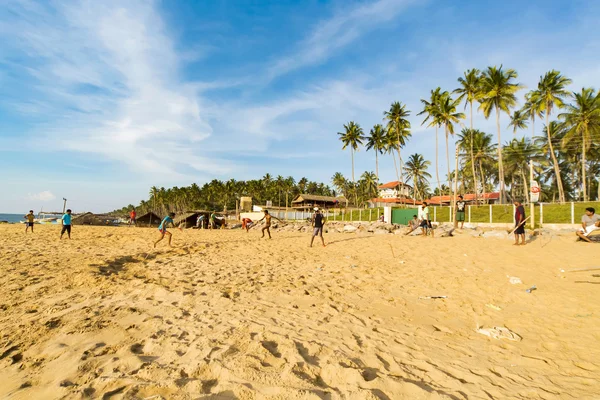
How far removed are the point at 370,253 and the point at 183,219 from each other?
2694 centimetres

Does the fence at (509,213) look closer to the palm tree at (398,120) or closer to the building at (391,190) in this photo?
the palm tree at (398,120)

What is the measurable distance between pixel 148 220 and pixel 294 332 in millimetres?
35764

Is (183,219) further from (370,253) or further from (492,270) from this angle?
(492,270)

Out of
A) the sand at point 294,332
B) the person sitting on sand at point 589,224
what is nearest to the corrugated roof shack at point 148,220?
the sand at point 294,332

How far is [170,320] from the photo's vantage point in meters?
3.83

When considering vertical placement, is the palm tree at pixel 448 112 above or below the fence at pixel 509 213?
above

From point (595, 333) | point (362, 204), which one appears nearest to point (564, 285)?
point (595, 333)

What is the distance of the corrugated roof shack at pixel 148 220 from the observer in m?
33.5

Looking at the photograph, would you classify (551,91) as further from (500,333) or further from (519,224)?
(500,333)

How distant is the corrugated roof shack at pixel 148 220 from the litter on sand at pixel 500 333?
118 ft

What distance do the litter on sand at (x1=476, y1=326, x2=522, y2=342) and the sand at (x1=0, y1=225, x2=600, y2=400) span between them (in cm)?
10

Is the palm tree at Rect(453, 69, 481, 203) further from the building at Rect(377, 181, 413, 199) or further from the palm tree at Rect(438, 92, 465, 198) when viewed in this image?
the building at Rect(377, 181, 413, 199)

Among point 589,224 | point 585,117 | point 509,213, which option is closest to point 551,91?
point 585,117

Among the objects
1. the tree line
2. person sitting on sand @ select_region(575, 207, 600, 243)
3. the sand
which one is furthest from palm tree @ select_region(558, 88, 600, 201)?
the sand
